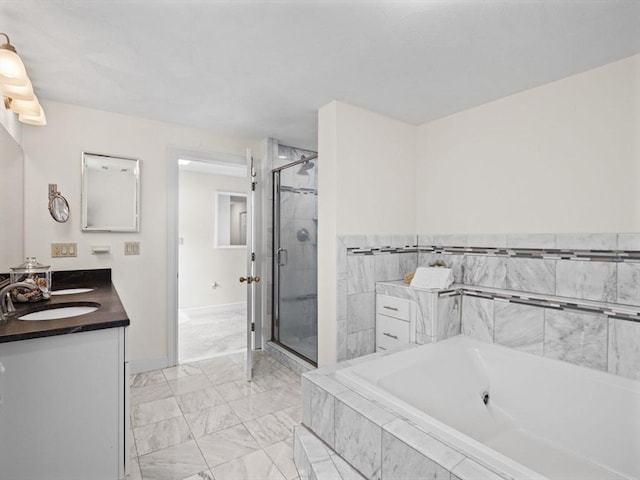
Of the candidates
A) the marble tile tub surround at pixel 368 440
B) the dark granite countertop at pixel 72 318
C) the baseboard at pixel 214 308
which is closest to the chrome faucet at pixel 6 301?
the dark granite countertop at pixel 72 318

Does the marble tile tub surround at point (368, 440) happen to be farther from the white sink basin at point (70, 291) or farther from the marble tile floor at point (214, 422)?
the white sink basin at point (70, 291)

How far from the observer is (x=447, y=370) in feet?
6.97

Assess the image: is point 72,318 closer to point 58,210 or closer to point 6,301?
point 6,301

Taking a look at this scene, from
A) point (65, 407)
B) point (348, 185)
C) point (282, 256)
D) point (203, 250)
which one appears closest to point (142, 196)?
point (282, 256)

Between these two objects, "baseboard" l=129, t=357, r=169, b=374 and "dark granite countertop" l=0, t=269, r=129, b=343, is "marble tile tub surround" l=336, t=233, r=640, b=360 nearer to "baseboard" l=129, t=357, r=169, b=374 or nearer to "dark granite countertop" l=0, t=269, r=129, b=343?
"dark granite countertop" l=0, t=269, r=129, b=343

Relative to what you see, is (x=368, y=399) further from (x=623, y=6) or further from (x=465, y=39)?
(x=623, y=6)

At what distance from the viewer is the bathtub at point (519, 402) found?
1602mm

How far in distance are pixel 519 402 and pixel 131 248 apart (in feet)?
10.5

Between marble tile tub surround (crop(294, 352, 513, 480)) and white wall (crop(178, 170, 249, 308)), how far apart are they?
350 cm

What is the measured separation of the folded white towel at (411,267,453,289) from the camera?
2.52m

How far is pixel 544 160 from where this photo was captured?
230cm

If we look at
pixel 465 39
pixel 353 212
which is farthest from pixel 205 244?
pixel 465 39

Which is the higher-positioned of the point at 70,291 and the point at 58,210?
the point at 58,210

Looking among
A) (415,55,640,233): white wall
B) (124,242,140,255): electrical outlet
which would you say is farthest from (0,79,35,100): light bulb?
(415,55,640,233): white wall
